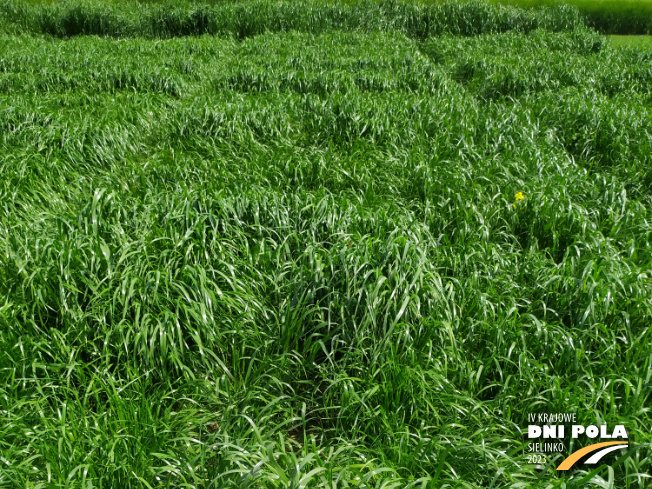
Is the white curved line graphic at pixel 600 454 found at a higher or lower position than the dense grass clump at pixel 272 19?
lower

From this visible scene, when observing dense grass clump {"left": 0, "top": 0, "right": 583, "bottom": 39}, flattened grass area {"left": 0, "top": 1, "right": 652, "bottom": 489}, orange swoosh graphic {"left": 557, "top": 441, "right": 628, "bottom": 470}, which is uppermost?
dense grass clump {"left": 0, "top": 0, "right": 583, "bottom": 39}

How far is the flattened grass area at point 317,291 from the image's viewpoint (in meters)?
2.21

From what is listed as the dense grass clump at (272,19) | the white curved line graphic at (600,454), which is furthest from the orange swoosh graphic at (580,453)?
the dense grass clump at (272,19)

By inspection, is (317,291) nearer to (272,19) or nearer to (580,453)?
(580,453)

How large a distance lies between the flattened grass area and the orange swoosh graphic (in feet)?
0.15

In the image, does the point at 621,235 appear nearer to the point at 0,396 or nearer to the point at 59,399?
the point at 59,399

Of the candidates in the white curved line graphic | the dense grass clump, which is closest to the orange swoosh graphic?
the white curved line graphic

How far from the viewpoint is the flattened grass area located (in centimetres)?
221

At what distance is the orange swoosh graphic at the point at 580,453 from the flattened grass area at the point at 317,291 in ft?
0.15

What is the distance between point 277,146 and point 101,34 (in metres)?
11.6

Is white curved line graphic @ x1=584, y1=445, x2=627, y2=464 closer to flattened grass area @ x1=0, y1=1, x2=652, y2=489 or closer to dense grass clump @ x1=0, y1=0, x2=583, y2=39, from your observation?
flattened grass area @ x1=0, y1=1, x2=652, y2=489

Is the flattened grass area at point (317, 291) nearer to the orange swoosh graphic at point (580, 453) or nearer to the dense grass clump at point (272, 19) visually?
the orange swoosh graphic at point (580, 453)

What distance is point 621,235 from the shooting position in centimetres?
400

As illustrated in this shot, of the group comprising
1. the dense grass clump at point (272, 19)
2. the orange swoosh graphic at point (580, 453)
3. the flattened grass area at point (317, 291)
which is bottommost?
the orange swoosh graphic at point (580, 453)
